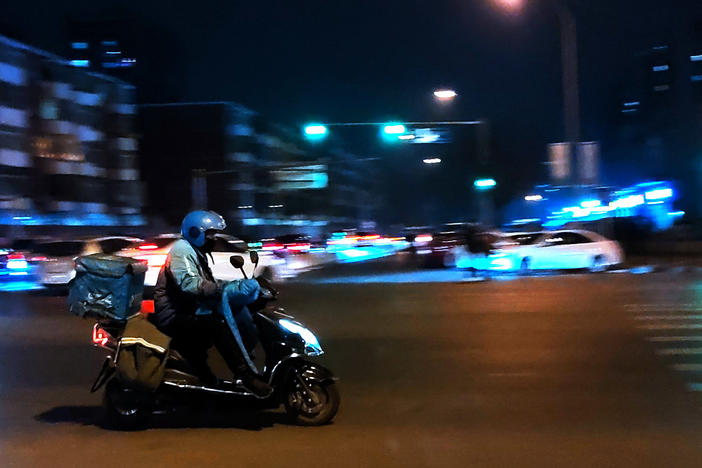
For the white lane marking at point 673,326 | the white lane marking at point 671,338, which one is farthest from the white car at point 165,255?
the white lane marking at point 671,338

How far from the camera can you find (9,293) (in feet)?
74.5

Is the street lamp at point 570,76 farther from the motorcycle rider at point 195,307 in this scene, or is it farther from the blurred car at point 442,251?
the motorcycle rider at point 195,307

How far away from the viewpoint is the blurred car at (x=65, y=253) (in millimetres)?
21938

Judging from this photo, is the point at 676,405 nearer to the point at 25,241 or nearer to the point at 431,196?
the point at 25,241

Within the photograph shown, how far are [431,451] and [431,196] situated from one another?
65.0 m

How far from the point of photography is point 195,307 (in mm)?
6938

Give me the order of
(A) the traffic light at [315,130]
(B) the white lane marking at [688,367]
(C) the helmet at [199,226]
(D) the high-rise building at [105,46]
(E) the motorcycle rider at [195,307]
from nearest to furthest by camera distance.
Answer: (E) the motorcycle rider at [195,307] < (C) the helmet at [199,226] < (B) the white lane marking at [688,367] < (A) the traffic light at [315,130] < (D) the high-rise building at [105,46]

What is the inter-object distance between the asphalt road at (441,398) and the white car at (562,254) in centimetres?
1052

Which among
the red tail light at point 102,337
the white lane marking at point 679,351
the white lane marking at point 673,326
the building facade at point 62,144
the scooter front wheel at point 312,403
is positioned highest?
the building facade at point 62,144

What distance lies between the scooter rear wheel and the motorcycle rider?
22.4 inches

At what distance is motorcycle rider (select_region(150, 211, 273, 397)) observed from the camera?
6.77 meters

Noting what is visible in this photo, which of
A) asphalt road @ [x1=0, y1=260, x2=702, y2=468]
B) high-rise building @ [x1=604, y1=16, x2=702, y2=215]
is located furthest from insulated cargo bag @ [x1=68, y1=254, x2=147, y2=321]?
high-rise building @ [x1=604, y1=16, x2=702, y2=215]

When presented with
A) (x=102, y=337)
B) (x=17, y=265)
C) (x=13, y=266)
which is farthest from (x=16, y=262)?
(x=102, y=337)

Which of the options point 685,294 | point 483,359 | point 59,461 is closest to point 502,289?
point 685,294
